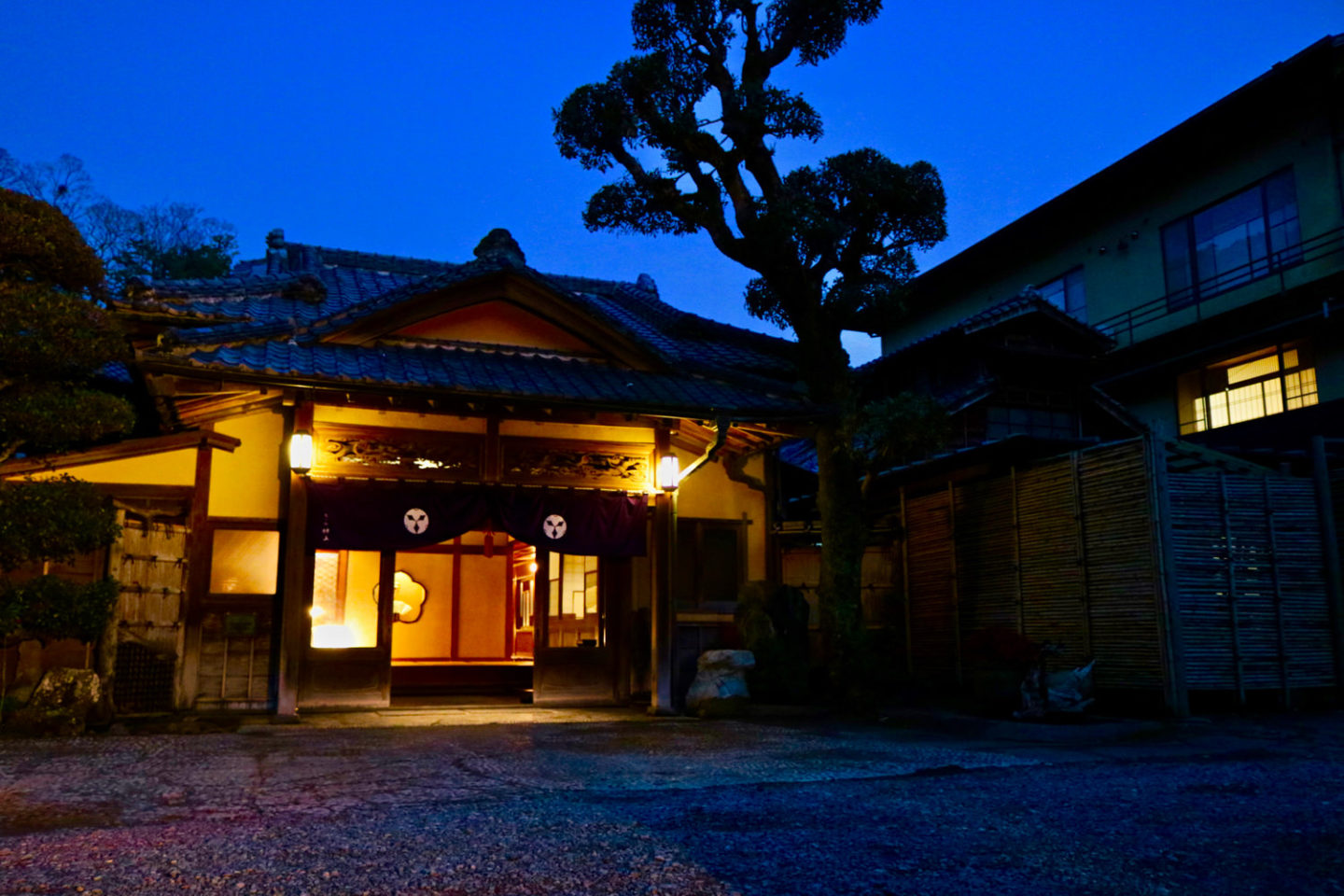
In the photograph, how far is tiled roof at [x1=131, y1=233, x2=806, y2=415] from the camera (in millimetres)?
10773

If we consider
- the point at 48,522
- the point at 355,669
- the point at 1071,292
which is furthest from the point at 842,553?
the point at 1071,292

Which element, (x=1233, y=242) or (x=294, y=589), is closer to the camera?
(x=294, y=589)

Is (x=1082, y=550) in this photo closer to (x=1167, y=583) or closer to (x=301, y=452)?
(x=1167, y=583)

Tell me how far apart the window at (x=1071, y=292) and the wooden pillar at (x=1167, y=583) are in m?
13.6

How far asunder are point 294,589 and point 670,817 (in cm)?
686

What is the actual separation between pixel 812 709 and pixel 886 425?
11.7ft

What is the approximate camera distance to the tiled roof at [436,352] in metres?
10.8

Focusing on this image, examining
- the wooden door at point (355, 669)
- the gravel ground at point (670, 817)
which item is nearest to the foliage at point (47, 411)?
the gravel ground at point (670, 817)

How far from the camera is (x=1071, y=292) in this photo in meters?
24.0

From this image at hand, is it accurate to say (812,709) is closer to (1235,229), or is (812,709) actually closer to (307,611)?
(307,611)

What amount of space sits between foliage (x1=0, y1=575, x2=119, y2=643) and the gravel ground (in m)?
1.00

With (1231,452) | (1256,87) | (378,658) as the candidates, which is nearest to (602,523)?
(378,658)

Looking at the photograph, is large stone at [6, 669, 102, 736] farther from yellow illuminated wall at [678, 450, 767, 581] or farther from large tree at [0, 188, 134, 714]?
yellow illuminated wall at [678, 450, 767, 581]

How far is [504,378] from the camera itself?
38.4ft
